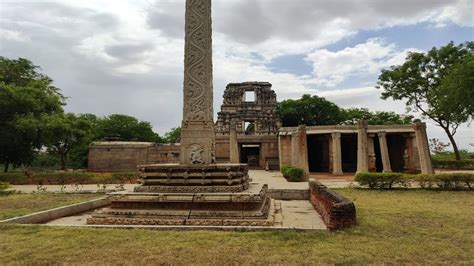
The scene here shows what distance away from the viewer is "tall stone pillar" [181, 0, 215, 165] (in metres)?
7.70

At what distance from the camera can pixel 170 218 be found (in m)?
6.30

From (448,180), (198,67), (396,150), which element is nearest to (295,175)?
(448,180)

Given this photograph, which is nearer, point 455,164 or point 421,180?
point 421,180

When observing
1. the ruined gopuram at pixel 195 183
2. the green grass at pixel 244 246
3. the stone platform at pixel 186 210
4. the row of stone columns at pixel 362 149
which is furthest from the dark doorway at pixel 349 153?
the stone platform at pixel 186 210

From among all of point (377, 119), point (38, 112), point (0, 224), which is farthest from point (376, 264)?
point (377, 119)

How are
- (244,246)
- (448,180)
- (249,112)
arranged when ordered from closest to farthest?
(244,246) < (448,180) < (249,112)

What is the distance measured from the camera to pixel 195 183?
705 centimetres

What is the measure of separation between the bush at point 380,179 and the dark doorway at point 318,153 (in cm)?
1502

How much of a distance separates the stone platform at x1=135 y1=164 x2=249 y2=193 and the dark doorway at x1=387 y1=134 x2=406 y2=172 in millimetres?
24548

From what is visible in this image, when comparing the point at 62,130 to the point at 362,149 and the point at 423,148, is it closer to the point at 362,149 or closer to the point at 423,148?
the point at 362,149

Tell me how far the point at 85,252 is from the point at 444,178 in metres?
14.4

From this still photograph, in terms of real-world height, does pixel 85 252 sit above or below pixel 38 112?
below

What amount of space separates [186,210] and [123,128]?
1544 inches

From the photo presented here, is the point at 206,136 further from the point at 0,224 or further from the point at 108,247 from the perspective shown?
the point at 0,224
